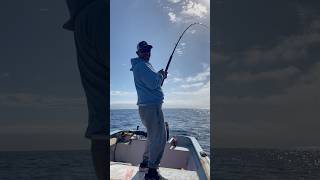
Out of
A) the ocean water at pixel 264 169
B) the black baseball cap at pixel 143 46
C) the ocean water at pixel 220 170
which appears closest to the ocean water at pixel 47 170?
the ocean water at pixel 220 170

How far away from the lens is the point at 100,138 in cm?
244

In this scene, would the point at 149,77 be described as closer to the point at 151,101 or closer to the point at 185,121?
the point at 151,101

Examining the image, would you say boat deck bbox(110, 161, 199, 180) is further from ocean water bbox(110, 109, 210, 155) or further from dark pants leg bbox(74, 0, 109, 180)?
dark pants leg bbox(74, 0, 109, 180)

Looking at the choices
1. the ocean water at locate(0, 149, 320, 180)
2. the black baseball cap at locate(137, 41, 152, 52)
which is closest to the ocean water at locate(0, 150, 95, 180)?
the ocean water at locate(0, 149, 320, 180)

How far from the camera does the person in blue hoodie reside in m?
3.19

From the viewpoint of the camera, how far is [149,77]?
10.5ft

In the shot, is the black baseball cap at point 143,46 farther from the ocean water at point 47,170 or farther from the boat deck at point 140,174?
the ocean water at point 47,170

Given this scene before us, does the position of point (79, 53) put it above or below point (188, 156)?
above

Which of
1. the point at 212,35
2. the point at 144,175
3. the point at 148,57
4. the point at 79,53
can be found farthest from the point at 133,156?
the point at 79,53

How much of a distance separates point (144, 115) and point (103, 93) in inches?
35.0

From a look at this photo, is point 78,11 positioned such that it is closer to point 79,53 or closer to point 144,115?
point 79,53

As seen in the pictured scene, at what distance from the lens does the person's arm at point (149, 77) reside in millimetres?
3178

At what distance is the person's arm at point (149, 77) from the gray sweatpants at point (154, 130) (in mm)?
163

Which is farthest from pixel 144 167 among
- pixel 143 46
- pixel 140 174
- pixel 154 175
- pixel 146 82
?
pixel 143 46
